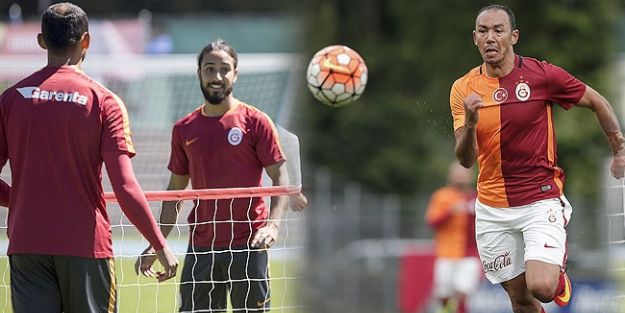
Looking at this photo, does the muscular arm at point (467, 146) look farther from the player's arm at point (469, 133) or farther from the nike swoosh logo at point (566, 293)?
the nike swoosh logo at point (566, 293)

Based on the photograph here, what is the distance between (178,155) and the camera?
25.7 ft

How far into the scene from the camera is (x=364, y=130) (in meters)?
30.5

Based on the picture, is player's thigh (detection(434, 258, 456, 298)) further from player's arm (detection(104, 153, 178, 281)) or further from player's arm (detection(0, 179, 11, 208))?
player's arm (detection(104, 153, 178, 281))

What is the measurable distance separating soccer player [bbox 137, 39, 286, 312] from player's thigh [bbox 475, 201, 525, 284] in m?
1.27

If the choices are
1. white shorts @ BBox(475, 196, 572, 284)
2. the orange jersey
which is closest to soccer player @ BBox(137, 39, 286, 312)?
white shorts @ BBox(475, 196, 572, 284)

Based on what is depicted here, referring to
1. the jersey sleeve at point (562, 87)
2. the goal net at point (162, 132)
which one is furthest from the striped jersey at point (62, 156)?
the jersey sleeve at point (562, 87)

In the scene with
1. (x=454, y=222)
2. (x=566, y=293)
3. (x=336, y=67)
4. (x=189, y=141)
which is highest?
(x=336, y=67)

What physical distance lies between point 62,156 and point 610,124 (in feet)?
10.2

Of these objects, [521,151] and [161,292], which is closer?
[521,151]

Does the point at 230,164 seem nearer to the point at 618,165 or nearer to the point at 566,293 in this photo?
the point at 566,293

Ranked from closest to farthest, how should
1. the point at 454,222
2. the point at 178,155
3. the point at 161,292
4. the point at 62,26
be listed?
the point at 62,26 → the point at 178,155 → the point at 161,292 → the point at 454,222

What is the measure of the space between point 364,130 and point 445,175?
9.79 feet

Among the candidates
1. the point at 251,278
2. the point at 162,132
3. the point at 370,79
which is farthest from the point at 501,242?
the point at 370,79

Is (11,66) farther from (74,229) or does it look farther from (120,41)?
(74,229)
